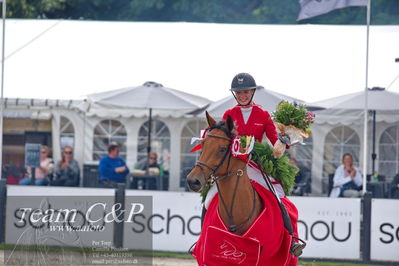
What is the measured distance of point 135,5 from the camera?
3347cm

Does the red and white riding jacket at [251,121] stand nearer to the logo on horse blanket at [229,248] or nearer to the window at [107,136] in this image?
the logo on horse blanket at [229,248]

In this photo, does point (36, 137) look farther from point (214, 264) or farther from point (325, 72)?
point (214, 264)

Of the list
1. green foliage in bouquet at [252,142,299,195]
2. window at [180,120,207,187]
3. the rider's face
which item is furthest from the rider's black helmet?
window at [180,120,207,187]

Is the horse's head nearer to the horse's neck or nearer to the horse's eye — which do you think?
the horse's eye

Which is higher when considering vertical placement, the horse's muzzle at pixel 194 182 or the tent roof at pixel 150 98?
the tent roof at pixel 150 98

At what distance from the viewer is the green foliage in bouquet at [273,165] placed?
29.1 feet

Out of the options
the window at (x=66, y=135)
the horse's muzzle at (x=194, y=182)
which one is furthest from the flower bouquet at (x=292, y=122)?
the window at (x=66, y=135)

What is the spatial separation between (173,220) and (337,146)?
625cm

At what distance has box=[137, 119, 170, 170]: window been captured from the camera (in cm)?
1970

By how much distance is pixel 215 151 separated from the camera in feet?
25.9

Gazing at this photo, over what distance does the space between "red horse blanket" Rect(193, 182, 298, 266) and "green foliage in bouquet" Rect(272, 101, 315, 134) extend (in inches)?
37.4

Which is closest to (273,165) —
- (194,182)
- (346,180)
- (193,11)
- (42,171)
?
(194,182)

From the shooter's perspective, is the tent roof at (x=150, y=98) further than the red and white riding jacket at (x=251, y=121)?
Yes

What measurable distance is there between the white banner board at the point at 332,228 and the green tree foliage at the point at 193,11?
61.8 feet
